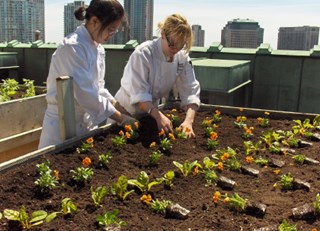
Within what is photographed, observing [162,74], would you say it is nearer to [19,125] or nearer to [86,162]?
[86,162]

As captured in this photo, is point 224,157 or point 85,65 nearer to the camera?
point 224,157

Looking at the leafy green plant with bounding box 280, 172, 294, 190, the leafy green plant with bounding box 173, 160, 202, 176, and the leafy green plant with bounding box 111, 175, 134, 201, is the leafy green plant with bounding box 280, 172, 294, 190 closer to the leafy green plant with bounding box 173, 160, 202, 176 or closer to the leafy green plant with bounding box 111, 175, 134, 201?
the leafy green plant with bounding box 173, 160, 202, 176

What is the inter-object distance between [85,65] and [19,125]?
6.24 feet

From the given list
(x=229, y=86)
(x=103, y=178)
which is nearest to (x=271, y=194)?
(x=103, y=178)

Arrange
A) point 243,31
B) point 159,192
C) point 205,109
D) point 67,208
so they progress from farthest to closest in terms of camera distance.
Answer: point 243,31 < point 205,109 < point 159,192 < point 67,208

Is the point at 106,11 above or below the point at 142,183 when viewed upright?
above

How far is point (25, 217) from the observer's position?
158 cm

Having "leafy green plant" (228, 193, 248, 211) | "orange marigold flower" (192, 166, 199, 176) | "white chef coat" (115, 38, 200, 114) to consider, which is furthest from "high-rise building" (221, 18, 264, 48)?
"leafy green plant" (228, 193, 248, 211)

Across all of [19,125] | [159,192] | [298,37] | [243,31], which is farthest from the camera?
[298,37]

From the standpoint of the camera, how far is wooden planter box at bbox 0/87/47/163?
363 cm

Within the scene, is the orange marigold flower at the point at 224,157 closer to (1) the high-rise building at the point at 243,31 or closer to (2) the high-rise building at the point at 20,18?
(1) the high-rise building at the point at 243,31

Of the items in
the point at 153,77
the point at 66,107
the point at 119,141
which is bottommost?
the point at 119,141

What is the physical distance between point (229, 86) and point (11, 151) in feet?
7.57

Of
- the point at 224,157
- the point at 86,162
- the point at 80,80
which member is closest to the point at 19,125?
the point at 80,80
